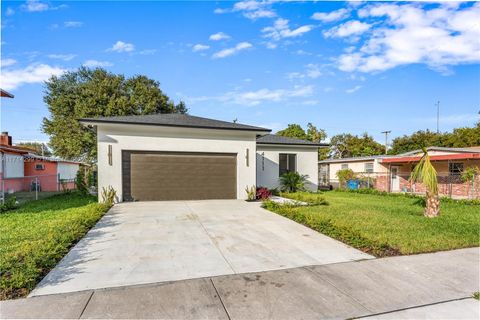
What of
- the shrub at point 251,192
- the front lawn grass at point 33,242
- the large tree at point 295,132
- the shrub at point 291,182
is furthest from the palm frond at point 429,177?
the large tree at point 295,132

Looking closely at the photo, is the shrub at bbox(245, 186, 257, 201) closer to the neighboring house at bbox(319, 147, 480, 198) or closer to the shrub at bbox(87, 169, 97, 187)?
the shrub at bbox(87, 169, 97, 187)

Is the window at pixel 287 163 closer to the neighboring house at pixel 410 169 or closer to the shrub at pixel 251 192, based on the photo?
the shrub at pixel 251 192

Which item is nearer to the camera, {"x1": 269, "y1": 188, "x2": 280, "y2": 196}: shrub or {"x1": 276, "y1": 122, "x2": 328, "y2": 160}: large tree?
{"x1": 269, "y1": 188, "x2": 280, "y2": 196}: shrub

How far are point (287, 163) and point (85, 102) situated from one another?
728 inches

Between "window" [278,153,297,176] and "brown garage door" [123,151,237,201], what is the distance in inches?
194

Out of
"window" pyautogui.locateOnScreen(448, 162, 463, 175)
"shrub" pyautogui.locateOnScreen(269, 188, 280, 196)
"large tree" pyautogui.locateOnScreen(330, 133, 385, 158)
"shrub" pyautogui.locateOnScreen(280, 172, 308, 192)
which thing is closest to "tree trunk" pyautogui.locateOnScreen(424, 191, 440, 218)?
"shrub" pyautogui.locateOnScreen(269, 188, 280, 196)

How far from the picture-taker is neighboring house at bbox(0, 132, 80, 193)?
48.5 ft

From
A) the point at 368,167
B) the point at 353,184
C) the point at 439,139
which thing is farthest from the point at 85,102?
the point at 439,139

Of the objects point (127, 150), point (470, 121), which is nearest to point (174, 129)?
point (127, 150)

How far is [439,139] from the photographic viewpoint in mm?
29688

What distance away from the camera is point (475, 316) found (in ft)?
8.99

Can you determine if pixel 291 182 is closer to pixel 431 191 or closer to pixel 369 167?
pixel 431 191

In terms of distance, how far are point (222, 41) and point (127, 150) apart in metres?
6.10

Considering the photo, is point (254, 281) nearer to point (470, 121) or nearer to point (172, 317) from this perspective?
point (172, 317)
